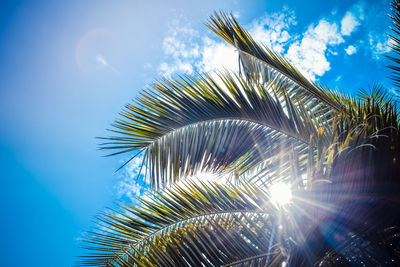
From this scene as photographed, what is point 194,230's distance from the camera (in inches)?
70.6

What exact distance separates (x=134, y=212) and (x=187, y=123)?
1.00 metres

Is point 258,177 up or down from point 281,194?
up

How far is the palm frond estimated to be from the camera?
1.67 metres

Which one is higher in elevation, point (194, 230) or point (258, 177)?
point (258, 177)

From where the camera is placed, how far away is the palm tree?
137 centimetres

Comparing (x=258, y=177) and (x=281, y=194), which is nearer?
(x=281, y=194)

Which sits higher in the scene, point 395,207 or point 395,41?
point 395,41

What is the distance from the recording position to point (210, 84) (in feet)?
8.57

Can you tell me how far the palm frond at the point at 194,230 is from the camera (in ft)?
5.47

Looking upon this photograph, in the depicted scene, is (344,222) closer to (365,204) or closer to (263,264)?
(365,204)

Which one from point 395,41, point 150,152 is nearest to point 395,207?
point 395,41

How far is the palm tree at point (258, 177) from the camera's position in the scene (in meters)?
1.37

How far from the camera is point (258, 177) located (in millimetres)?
2311

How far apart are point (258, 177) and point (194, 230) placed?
2.70 feet
